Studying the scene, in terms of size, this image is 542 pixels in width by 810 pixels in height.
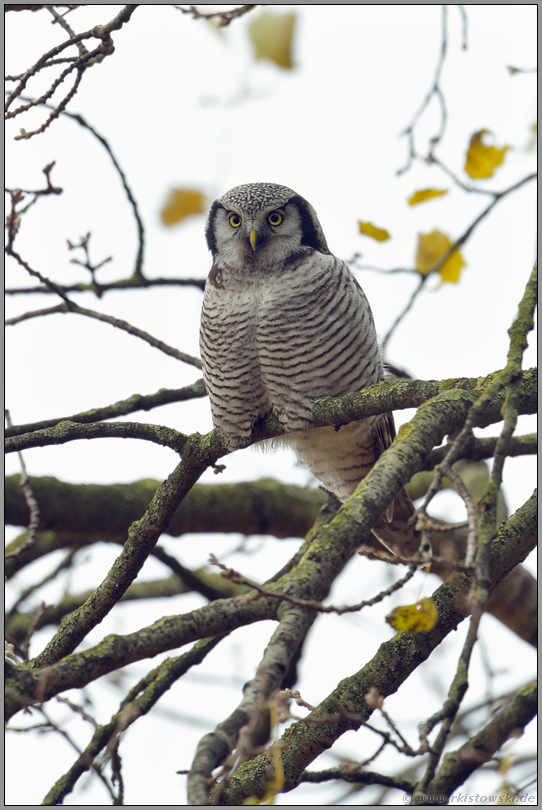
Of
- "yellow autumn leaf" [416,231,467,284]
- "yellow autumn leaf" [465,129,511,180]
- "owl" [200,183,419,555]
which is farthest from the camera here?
"yellow autumn leaf" [416,231,467,284]

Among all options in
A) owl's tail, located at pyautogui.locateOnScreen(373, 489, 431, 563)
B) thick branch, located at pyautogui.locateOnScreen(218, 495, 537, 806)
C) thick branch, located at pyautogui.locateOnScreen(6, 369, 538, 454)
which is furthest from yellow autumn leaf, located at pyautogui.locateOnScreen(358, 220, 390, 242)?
thick branch, located at pyautogui.locateOnScreen(218, 495, 537, 806)

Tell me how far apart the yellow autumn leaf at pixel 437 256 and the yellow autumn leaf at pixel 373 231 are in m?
0.41

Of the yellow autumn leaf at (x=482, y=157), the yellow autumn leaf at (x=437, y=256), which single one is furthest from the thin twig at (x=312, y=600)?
the yellow autumn leaf at (x=437, y=256)

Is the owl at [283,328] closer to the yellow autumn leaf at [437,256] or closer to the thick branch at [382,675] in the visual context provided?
the yellow autumn leaf at [437,256]

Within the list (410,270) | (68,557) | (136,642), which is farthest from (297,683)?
(136,642)

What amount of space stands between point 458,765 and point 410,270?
104 inches

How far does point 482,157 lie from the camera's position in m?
3.46

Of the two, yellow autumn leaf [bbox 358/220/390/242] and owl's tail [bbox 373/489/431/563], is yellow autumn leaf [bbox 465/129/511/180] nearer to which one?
yellow autumn leaf [bbox 358/220/390/242]

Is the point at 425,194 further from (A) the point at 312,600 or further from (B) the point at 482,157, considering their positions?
(A) the point at 312,600

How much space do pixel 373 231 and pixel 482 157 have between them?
65cm

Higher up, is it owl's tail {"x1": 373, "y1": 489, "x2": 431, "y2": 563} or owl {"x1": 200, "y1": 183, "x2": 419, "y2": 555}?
owl {"x1": 200, "y1": 183, "x2": 419, "y2": 555}

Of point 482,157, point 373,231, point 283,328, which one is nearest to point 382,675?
point 283,328

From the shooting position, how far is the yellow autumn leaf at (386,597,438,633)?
164 cm

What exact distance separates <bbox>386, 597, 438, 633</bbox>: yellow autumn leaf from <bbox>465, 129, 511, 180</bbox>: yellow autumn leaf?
8.06 feet
